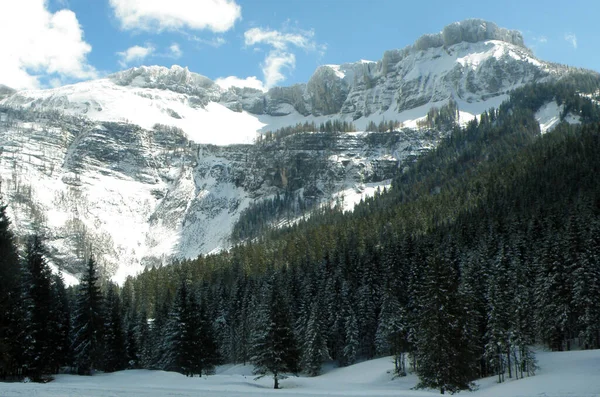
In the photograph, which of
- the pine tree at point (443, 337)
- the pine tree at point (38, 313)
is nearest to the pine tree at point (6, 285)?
the pine tree at point (38, 313)

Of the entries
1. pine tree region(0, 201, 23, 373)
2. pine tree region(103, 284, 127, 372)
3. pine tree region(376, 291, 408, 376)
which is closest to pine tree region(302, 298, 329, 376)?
pine tree region(376, 291, 408, 376)

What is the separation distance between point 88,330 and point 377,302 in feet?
119

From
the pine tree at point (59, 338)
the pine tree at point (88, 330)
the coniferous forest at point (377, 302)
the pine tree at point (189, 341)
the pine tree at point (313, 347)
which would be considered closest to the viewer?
the coniferous forest at point (377, 302)

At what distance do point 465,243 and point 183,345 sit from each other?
1967 inches

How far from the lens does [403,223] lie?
373 feet

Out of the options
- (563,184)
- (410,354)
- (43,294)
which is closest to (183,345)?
(43,294)

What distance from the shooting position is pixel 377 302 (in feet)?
223

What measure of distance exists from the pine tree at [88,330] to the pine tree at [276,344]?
14420 millimetres

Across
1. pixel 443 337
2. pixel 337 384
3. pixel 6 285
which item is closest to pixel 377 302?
pixel 337 384

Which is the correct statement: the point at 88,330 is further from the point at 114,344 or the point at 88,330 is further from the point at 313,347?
the point at 313,347

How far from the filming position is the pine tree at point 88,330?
44.9m

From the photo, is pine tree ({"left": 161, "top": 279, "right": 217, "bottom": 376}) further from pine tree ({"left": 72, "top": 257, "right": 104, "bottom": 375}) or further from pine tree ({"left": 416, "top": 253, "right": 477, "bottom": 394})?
pine tree ({"left": 416, "top": 253, "right": 477, "bottom": 394})

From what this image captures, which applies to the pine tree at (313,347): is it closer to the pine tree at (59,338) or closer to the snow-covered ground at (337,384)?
the snow-covered ground at (337,384)

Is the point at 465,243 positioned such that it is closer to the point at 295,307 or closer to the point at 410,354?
the point at 295,307
